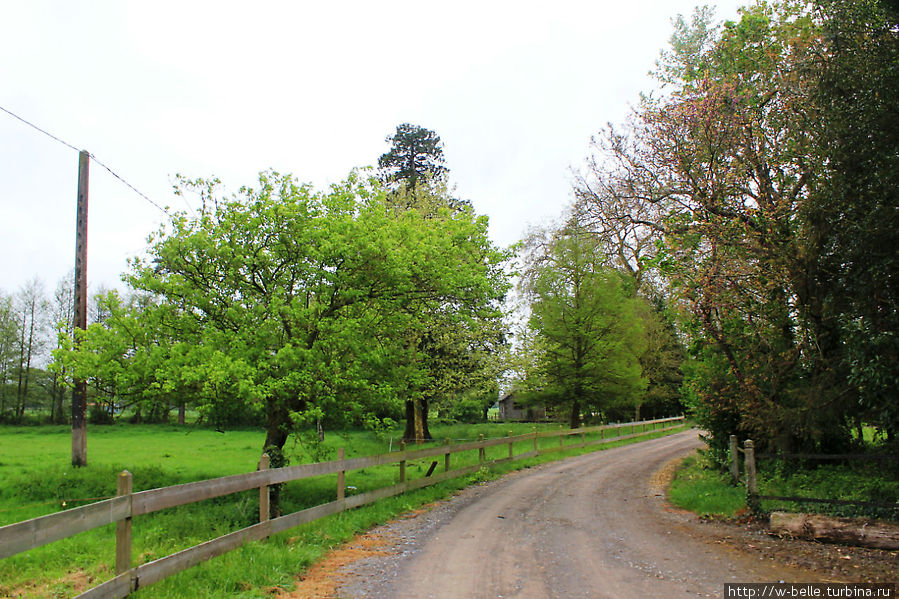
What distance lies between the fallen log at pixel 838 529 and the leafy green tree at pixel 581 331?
62.8ft

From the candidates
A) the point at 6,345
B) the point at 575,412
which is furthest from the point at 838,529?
the point at 6,345

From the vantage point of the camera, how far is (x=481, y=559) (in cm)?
720

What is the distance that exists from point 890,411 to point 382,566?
7.28 meters

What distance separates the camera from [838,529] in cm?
761

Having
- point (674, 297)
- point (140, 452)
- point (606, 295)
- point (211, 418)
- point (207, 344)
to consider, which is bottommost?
point (140, 452)

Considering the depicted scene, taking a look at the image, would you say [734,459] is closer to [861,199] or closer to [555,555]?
[861,199]

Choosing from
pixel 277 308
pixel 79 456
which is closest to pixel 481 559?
pixel 277 308

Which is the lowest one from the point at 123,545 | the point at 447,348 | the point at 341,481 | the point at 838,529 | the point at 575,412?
the point at 575,412

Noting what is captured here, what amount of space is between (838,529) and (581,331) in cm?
2038

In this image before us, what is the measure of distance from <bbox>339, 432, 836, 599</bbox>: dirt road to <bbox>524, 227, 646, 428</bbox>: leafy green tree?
620 inches

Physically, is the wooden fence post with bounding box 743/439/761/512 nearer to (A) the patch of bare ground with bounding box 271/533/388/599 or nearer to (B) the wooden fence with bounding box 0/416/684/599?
(A) the patch of bare ground with bounding box 271/533/388/599

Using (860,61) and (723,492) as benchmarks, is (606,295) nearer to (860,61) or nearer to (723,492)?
(723,492)

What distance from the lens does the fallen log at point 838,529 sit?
7.14 meters

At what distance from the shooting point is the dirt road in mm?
6012
